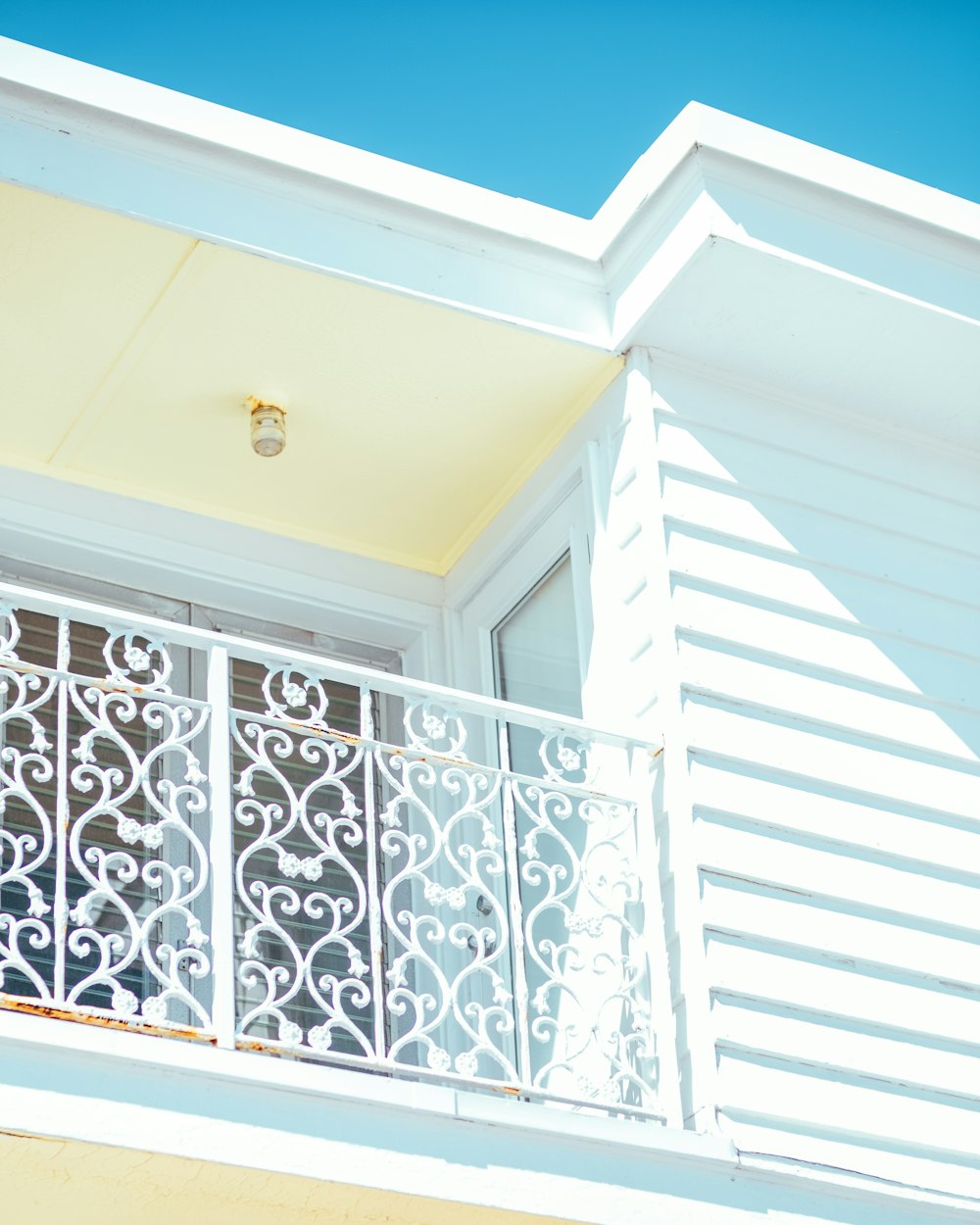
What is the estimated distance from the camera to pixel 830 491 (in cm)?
704

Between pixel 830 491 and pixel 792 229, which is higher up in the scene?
pixel 792 229

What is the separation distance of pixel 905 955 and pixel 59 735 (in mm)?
2627

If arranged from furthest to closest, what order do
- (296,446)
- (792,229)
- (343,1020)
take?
(296,446)
(792,229)
(343,1020)

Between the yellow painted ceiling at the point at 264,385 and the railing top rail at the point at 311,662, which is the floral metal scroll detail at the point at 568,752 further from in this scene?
the yellow painted ceiling at the point at 264,385

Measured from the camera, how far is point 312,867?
5.43m

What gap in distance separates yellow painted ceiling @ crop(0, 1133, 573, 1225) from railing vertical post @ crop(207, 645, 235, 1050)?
0.34 metres

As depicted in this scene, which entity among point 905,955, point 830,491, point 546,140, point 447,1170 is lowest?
point 447,1170

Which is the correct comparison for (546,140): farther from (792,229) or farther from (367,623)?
(367,623)

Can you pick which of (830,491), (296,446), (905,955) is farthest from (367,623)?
(905,955)

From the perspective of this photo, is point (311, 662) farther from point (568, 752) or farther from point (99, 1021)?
point (99, 1021)

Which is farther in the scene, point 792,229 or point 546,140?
point 546,140

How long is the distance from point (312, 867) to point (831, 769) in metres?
1.85

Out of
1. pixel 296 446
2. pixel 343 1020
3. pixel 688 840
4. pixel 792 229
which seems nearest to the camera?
pixel 343 1020

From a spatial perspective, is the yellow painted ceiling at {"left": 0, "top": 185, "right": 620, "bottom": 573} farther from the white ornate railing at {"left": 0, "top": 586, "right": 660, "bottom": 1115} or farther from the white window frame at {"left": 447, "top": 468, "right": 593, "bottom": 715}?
the white ornate railing at {"left": 0, "top": 586, "right": 660, "bottom": 1115}
